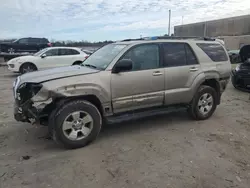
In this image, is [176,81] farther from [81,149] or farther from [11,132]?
[11,132]

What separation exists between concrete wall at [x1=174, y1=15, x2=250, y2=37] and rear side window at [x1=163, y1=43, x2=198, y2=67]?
135 feet

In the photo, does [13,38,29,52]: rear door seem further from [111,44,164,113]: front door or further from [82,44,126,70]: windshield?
[111,44,164,113]: front door

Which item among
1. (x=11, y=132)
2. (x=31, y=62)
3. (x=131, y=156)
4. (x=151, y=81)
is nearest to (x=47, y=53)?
(x=31, y=62)

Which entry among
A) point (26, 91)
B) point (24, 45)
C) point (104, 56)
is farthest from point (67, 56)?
point (26, 91)

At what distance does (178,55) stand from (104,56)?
1.55 meters

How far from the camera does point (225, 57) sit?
219 inches

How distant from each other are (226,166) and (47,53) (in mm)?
10754

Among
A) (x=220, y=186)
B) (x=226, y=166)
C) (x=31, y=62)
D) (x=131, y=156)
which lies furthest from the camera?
(x=31, y=62)

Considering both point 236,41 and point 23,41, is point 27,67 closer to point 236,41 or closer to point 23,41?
point 23,41

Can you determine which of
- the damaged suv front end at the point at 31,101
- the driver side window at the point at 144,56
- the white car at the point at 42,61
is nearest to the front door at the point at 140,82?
the driver side window at the point at 144,56

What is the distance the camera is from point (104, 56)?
468cm

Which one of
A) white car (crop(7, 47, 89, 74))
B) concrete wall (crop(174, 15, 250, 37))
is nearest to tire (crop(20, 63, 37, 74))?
white car (crop(7, 47, 89, 74))

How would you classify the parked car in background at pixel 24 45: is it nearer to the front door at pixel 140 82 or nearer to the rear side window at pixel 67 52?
the rear side window at pixel 67 52

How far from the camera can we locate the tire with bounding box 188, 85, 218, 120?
5117 mm
